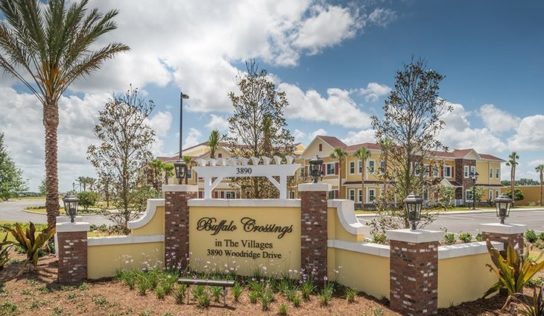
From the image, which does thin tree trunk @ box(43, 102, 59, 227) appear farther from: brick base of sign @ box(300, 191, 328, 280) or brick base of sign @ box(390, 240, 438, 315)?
brick base of sign @ box(390, 240, 438, 315)

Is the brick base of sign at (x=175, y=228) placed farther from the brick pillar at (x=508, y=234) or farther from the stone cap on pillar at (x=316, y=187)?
the brick pillar at (x=508, y=234)

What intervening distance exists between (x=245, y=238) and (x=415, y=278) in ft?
17.2

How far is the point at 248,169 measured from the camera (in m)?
12.4

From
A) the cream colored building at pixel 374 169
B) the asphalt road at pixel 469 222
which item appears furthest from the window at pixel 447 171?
the asphalt road at pixel 469 222

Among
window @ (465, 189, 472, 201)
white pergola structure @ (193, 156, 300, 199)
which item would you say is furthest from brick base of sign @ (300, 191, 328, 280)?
window @ (465, 189, 472, 201)

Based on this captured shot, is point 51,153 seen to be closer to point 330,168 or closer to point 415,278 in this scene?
point 415,278

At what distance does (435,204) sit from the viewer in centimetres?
1446

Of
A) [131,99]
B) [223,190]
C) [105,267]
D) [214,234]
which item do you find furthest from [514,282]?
[223,190]

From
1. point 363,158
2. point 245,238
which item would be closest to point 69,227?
point 245,238

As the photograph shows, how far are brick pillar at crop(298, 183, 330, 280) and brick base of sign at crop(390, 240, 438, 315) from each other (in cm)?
243

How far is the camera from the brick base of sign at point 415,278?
27.8 feet

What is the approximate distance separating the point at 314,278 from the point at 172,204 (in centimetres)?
484

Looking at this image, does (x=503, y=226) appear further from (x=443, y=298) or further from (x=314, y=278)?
(x=314, y=278)

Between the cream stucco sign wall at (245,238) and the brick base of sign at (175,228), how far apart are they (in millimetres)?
265
